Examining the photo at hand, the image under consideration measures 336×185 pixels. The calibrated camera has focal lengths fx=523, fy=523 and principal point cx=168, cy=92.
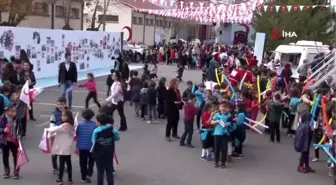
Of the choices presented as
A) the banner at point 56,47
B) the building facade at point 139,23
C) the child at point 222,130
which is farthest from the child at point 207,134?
the building facade at point 139,23

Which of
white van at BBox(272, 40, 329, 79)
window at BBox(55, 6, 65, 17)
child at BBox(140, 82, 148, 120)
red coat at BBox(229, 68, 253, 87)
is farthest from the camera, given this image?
window at BBox(55, 6, 65, 17)

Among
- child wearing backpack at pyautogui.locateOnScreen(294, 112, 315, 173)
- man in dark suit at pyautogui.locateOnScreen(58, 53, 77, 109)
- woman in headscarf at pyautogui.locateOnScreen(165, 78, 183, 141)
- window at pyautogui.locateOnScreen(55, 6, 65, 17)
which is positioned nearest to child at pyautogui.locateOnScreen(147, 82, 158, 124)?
woman in headscarf at pyautogui.locateOnScreen(165, 78, 183, 141)

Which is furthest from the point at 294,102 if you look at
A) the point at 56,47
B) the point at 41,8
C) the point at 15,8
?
the point at 41,8

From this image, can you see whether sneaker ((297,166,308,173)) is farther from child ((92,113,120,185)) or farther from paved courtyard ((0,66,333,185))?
child ((92,113,120,185))

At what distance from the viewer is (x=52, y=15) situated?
4325cm

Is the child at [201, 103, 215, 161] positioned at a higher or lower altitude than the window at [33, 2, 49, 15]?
lower

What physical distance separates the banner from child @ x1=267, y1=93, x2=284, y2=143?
10848 millimetres

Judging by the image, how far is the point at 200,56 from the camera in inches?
1572

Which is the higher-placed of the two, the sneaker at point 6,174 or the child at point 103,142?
the child at point 103,142

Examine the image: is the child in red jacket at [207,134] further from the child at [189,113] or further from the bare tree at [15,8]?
the bare tree at [15,8]

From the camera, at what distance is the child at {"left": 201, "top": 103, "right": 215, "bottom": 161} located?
10.8m

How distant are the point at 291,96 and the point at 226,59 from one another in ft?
47.0

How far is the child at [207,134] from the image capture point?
425 inches

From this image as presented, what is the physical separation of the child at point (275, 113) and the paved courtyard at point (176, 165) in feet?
1.09
